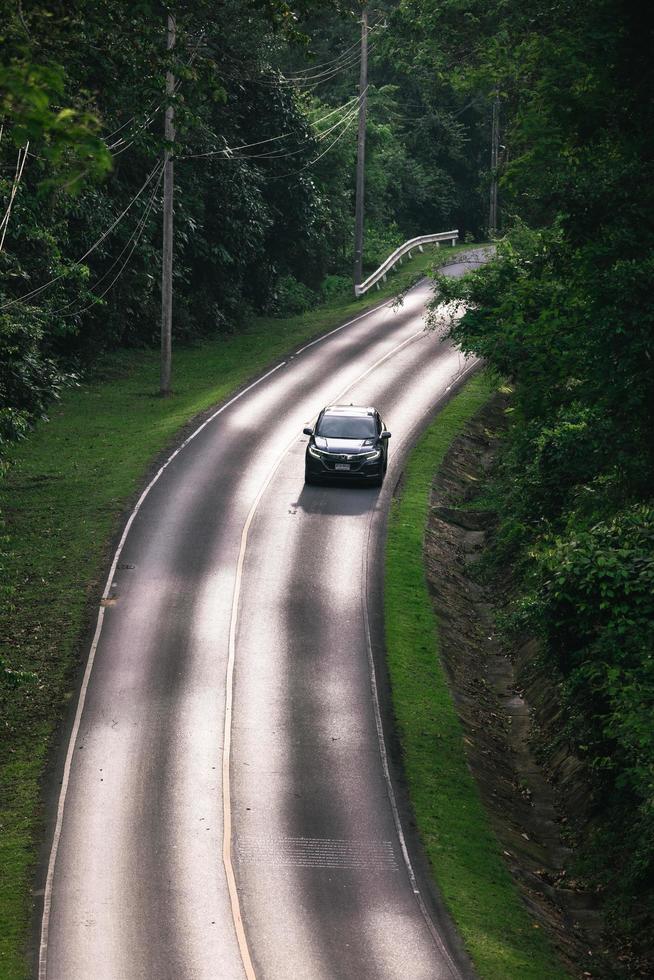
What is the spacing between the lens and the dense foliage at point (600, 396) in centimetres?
1875

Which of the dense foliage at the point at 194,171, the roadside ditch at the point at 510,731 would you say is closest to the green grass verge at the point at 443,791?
the roadside ditch at the point at 510,731

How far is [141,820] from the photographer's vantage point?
773 inches

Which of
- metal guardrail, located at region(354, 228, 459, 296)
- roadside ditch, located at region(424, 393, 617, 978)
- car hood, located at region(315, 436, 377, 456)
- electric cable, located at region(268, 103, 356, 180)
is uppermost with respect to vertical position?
electric cable, located at region(268, 103, 356, 180)

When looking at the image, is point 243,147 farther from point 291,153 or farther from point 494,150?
point 494,150

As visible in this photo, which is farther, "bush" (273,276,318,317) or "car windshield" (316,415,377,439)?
"bush" (273,276,318,317)

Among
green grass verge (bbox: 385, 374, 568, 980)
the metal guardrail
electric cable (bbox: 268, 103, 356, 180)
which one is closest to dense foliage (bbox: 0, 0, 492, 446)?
electric cable (bbox: 268, 103, 356, 180)

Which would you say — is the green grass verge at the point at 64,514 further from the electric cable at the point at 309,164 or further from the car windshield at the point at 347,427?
the electric cable at the point at 309,164

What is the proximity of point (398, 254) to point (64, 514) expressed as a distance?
3921 centimetres

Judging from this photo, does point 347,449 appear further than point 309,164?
No

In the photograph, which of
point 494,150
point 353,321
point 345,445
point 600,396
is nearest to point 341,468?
point 345,445

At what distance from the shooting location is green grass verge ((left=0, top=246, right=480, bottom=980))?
20.2 meters

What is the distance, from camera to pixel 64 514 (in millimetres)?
33656

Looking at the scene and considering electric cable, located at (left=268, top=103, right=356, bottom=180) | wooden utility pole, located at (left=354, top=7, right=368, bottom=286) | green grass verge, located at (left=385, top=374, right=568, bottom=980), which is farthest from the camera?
electric cable, located at (left=268, top=103, right=356, bottom=180)

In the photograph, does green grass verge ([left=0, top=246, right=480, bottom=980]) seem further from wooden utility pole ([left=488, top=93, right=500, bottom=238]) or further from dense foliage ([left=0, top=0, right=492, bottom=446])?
wooden utility pole ([left=488, top=93, right=500, bottom=238])
